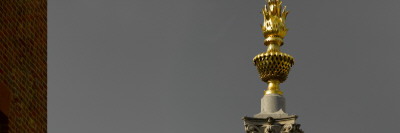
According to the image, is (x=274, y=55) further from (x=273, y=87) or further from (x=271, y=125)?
(x=271, y=125)

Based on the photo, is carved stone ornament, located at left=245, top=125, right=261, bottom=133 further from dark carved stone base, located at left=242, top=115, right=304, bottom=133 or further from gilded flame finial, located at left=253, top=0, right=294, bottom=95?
gilded flame finial, located at left=253, top=0, right=294, bottom=95

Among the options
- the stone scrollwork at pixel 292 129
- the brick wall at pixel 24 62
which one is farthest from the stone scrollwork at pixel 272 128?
the brick wall at pixel 24 62

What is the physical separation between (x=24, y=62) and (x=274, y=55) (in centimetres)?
4354

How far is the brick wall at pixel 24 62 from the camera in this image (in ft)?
70.1

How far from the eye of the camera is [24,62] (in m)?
22.2

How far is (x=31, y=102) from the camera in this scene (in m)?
22.4

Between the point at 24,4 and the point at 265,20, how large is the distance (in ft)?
147

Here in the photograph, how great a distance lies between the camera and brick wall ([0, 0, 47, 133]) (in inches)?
841

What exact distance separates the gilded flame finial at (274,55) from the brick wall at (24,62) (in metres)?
41.8

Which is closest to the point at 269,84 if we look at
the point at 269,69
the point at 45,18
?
the point at 269,69

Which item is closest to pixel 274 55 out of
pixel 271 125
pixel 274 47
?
Result: pixel 274 47

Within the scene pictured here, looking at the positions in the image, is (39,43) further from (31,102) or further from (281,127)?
(281,127)

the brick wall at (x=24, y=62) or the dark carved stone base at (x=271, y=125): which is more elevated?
the dark carved stone base at (x=271, y=125)

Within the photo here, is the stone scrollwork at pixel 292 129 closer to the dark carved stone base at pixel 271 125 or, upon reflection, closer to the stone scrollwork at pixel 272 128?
the dark carved stone base at pixel 271 125
